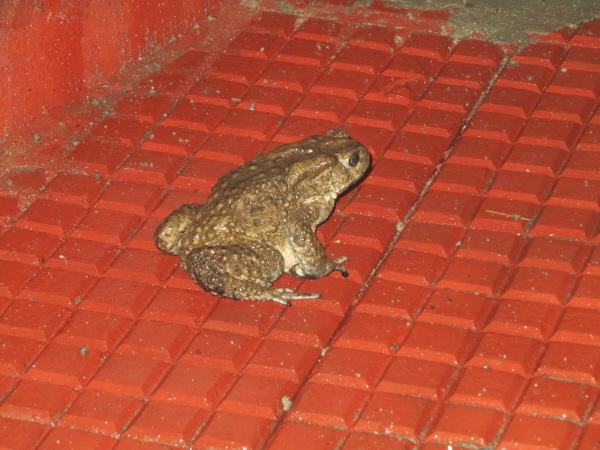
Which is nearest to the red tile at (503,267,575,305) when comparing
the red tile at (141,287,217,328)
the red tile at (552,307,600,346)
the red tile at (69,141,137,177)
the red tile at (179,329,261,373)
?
the red tile at (552,307,600,346)

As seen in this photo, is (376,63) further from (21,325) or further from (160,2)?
(21,325)

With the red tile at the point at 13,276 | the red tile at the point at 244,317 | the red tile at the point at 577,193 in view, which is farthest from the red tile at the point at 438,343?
the red tile at the point at 13,276

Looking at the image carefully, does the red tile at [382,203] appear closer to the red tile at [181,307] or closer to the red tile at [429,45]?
the red tile at [181,307]

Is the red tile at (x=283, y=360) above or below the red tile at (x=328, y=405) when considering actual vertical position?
above

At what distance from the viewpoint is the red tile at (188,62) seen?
20.4 feet

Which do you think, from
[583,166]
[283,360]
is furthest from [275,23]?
[283,360]

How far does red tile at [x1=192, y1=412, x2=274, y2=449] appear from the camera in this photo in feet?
12.8

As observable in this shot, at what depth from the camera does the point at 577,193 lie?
5.00m

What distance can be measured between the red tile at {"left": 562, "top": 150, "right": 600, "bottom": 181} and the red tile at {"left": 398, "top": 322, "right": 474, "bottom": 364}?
142cm

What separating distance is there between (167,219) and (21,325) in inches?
37.5

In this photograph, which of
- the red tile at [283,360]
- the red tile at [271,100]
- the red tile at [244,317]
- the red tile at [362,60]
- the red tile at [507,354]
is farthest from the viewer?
the red tile at [362,60]

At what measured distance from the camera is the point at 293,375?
13.8 feet

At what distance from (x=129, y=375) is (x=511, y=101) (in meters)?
3.09

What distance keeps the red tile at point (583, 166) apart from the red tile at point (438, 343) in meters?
1.42
